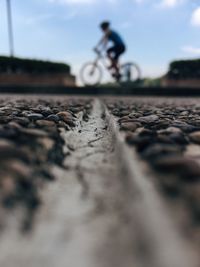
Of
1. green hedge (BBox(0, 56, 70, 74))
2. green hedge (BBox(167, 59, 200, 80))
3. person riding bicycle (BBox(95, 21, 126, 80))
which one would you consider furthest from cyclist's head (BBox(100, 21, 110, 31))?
green hedge (BBox(167, 59, 200, 80))

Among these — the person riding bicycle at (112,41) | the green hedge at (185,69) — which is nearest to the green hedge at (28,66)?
the green hedge at (185,69)

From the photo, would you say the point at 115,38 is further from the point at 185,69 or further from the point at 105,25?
the point at 185,69

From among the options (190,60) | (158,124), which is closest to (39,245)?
(158,124)

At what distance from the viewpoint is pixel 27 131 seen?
3.97 feet

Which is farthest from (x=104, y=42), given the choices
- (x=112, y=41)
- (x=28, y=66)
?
(x=28, y=66)

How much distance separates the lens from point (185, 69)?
17.7 m

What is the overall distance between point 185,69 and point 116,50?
21.9 feet

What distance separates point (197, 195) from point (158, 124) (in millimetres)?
1158

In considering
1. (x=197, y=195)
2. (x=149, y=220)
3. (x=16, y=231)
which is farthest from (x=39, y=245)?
(x=197, y=195)

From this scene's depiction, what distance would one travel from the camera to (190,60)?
57.2 ft

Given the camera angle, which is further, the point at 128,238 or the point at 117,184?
the point at 117,184

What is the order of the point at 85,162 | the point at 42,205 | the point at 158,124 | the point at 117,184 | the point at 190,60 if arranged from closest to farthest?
the point at 42,205 < the point at 117,184 < the point at 85,162 < the point at 158,124 < the point at 190,60

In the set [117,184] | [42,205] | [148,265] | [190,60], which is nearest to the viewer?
[148,265]

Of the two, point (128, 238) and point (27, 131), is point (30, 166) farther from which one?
point (128, 238)
